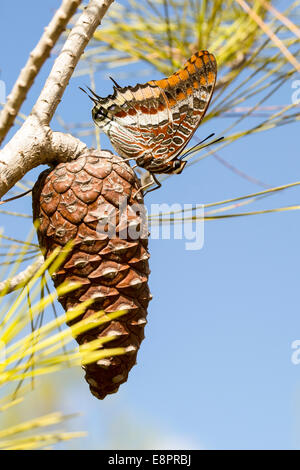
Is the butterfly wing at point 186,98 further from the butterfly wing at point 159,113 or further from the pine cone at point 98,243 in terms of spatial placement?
the pine cone at point 98,243

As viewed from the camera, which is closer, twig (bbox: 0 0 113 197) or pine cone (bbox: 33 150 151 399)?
twig (bbox: 0 0 113 197)

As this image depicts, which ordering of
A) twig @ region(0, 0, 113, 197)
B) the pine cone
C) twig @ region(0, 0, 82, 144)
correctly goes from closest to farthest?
1. twig @ region(0, 0, 82, 144)
2. twig @ region(0, 0, 113, 197)
3. the pine cone

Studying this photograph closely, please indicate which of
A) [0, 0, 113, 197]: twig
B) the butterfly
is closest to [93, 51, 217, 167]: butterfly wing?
the butterfly

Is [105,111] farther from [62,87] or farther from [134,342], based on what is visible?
[134,342]

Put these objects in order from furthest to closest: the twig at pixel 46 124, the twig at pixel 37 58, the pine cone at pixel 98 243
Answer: the pine cone at pixel 98 243
the twig at pixel 46 124
the twig at pixel 37 58

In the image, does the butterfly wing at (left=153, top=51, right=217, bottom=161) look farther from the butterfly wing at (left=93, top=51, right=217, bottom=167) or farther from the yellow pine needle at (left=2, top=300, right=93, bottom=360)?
the yellow pine needle at (left=2, top=300, right=93, bottom=360)

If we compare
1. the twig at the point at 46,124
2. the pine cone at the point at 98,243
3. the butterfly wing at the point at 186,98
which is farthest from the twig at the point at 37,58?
the butterfly wing at the point at 186,98

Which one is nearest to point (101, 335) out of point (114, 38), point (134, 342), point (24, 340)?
point (134, 342)
